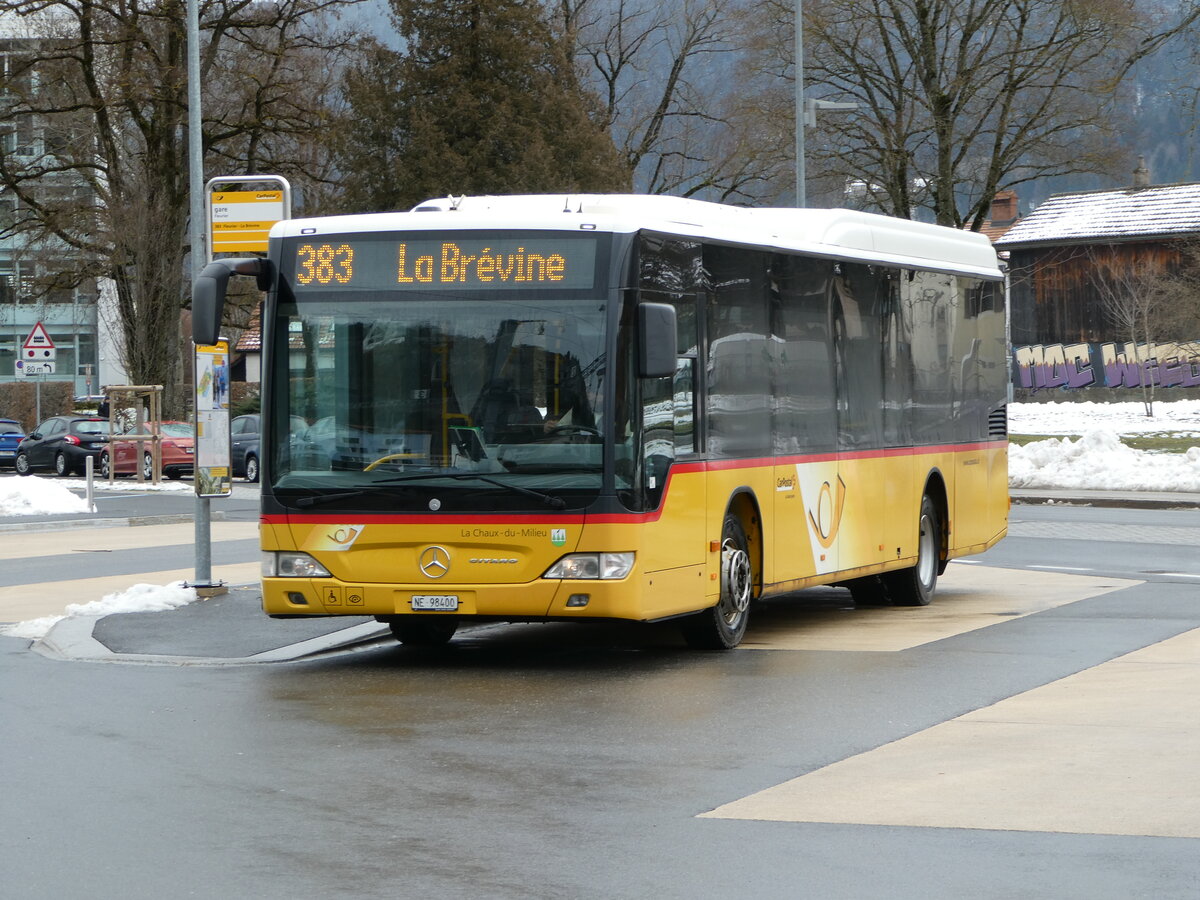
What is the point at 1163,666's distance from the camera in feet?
38.8

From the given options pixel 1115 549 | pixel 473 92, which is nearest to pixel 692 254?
pixel 1115 549

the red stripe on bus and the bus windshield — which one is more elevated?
the bus windshield

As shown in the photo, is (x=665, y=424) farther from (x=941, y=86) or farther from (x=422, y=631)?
(x=941, y=86)

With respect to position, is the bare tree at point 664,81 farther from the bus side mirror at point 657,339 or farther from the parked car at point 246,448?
the bus side mirror at point 657,339

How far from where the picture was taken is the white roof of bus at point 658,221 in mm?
11875

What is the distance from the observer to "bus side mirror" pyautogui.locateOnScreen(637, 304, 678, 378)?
37.5 ft

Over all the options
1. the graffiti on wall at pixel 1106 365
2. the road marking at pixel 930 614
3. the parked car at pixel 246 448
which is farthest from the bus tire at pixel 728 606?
the graffiti on wall at pixel 1106 365

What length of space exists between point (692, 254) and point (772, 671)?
2.65 meters

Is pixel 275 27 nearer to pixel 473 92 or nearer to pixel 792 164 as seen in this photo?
pixel 473 92

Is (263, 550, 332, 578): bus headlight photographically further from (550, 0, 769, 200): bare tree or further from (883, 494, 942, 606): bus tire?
(550, 0, 769, 200): bare tree

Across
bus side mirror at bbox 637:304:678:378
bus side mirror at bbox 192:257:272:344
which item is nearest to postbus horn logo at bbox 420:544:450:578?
bus side mirror at bbox 637:304:678:378

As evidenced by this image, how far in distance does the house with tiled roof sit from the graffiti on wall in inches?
1.5

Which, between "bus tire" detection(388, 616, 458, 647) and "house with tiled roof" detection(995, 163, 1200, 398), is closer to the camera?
"bus tire" detection(388, 616, 458, 647)

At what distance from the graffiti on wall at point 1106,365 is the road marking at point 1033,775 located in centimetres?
5863
